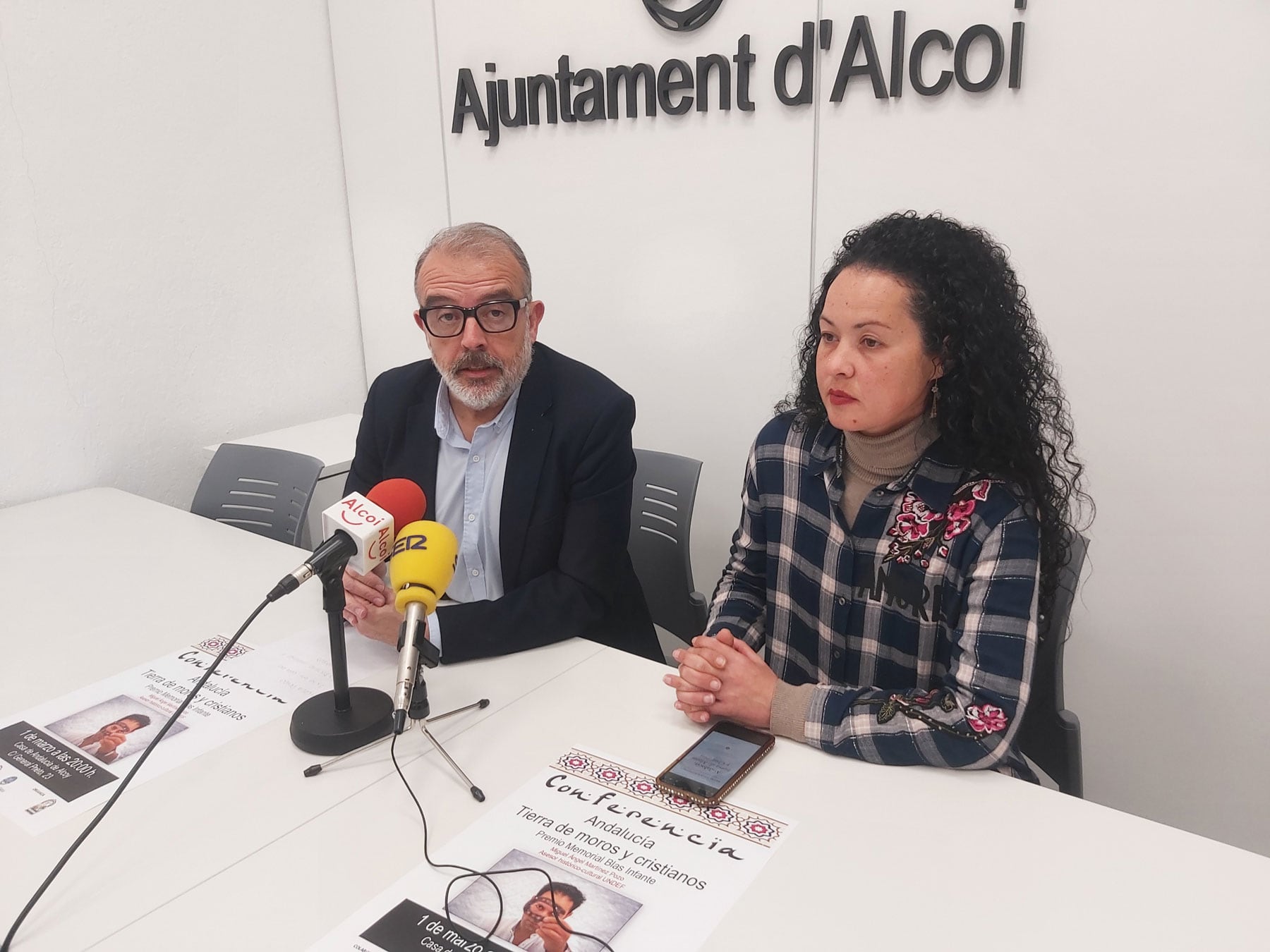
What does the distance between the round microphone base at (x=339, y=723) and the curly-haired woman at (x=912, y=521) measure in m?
0.47

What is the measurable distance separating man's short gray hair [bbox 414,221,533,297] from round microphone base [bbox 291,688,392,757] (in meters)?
0.91

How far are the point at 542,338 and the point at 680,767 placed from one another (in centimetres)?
227

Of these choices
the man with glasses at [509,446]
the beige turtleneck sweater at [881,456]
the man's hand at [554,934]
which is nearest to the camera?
the man's hand at [554,934]

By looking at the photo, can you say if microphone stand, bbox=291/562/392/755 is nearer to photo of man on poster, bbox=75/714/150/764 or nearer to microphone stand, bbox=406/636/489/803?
microphone stand, bbox=406/636/489/803

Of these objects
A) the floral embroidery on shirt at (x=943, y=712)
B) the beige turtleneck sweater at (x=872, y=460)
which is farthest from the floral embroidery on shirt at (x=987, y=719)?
the beige turtleneck sweater at (x=872, y=460)

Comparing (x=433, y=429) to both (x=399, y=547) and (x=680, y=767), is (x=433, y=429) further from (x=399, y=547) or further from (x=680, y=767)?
(x=680, y=767)

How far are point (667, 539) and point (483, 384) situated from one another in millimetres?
784

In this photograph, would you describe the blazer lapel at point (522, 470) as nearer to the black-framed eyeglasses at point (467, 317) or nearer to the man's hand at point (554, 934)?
the black-framed eyeglasses at point (467, 317)

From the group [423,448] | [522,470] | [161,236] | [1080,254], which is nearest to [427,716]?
[522,470]

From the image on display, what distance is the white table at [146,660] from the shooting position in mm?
1093

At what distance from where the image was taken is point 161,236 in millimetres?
3062

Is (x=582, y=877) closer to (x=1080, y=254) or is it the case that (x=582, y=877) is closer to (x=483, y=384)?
(x=483, y=384)

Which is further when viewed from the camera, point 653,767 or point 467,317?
point 467,317

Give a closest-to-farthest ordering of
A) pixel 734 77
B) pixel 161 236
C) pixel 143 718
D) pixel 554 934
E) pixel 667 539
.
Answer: pixel 554 934
pixel 143 718
pixel 667 539
pixel 734 77
pixel 161 236
